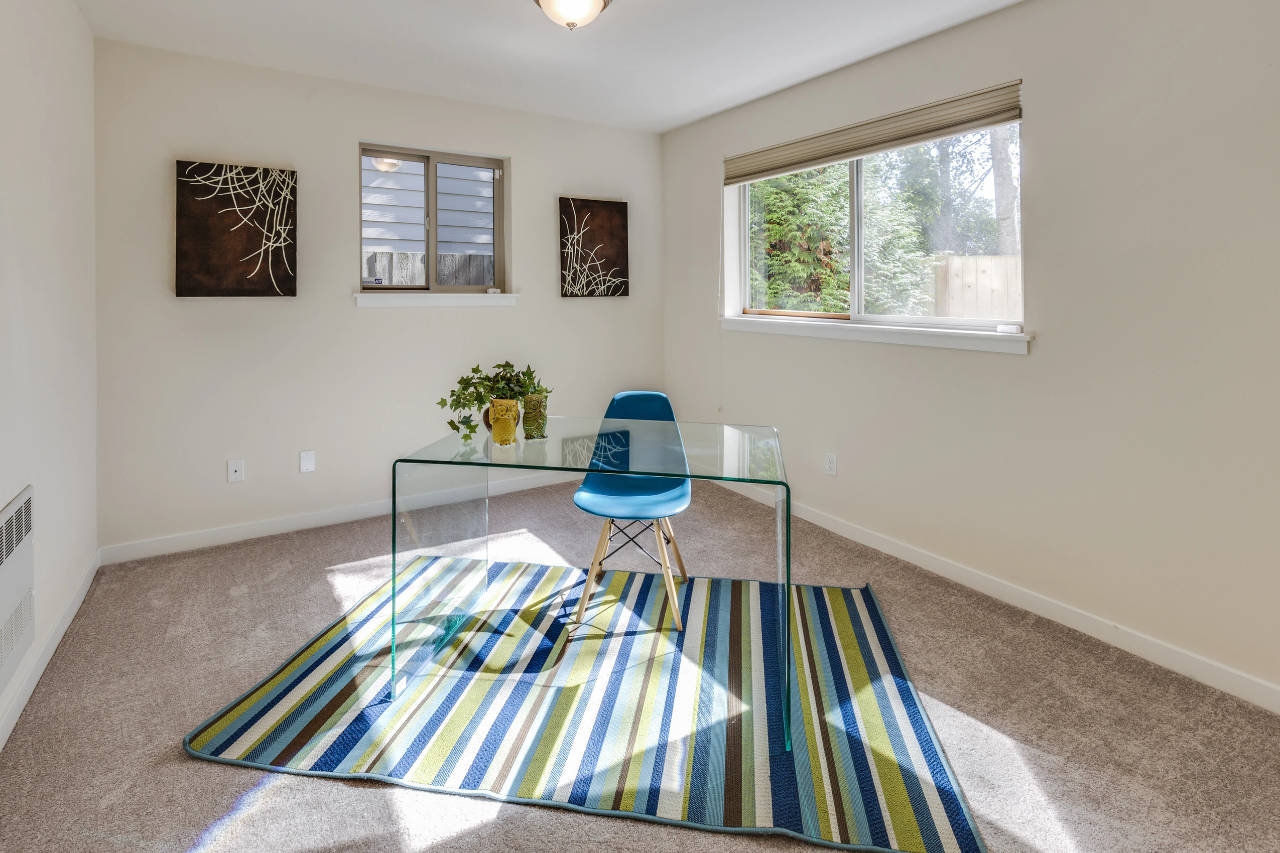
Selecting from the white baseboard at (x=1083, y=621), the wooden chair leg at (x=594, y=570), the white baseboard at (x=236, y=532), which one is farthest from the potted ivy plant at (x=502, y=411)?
the white baseboard at (x=1083, y=621)

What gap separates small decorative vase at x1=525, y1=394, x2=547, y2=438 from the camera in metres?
2.41

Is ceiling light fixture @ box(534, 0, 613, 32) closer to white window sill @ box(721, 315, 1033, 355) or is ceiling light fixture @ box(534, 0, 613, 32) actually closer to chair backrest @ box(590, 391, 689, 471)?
chair backrest @ box(590, 391, 689, 471)

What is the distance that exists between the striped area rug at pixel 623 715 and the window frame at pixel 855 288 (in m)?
1.33

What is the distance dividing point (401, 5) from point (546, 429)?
177cm

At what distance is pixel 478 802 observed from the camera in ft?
5.62

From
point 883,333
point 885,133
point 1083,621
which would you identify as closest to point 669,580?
point 1083,621

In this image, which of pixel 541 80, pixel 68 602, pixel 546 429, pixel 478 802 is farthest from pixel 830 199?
pixel 68 602

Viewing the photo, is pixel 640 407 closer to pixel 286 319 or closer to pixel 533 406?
pixel 533 406

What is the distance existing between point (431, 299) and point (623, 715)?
2.78 meters

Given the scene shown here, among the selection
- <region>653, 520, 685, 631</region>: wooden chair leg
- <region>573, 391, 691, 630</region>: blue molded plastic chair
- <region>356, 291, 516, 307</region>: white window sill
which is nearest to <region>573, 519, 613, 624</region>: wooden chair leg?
<region>573, 391, 691, 630</region>: blue molded plastic chair

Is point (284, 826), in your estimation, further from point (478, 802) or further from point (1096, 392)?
point (1096, 392)

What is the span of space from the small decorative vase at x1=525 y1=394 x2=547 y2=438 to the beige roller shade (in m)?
2.07

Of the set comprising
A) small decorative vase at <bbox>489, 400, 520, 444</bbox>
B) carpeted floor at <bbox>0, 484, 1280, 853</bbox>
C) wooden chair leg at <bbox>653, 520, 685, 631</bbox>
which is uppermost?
small decorative vase at <bbox>489, 400, 520, 444</bbox>

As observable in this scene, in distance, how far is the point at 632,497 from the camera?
2586 millimetres
